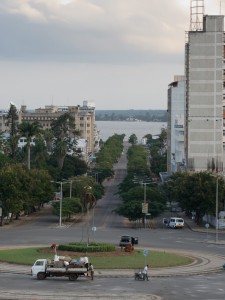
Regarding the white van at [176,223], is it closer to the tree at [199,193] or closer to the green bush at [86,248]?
the tree at [199,193]

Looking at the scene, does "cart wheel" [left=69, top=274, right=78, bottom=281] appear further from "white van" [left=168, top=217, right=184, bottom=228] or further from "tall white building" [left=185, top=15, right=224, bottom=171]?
"tall white building" [left=185, top=15, right=224, bottom=171]

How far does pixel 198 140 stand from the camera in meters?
153

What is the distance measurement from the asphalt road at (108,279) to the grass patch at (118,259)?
594cm

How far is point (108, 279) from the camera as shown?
220ft

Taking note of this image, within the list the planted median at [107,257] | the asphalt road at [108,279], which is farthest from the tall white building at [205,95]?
the planted median at [107,257]

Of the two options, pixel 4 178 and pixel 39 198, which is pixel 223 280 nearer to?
pixel 4 178

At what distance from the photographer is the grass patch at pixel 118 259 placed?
244 ft

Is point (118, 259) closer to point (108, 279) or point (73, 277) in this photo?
point (108, 279)

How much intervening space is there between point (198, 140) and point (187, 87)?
9552 mm

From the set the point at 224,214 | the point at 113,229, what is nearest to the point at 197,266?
the point at 113,229

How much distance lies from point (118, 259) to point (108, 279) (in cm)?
1060

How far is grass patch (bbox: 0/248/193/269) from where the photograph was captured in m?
74.5

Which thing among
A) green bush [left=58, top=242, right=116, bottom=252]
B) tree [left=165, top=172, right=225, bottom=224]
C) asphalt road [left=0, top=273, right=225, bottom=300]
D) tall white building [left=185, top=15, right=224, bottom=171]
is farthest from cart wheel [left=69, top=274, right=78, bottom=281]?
tall white building [left=185, top=15, right=224, bottom=171]

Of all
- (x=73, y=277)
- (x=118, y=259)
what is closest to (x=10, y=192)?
(x=118, y=259)
